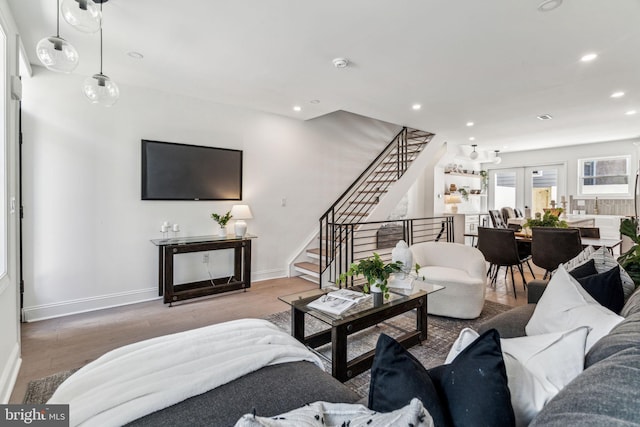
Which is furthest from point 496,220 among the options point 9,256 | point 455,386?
point 9,256

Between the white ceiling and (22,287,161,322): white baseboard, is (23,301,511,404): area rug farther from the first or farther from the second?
the white ceiling

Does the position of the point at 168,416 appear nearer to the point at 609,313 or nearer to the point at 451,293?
the point at 609,313

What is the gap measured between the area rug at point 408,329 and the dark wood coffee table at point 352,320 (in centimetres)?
7

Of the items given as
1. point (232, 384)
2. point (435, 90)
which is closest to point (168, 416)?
point (232, 384)

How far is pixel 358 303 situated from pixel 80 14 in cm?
248

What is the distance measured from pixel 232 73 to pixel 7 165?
2094 millimetres

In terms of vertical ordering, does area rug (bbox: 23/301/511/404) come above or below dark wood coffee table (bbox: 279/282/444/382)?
below

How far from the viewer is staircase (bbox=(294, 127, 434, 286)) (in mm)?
5738

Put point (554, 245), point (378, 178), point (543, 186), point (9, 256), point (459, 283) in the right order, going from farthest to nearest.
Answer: point (543, 186) → point (378, 178) → point (554, 245) → point (459, 283) → point (9, 256)

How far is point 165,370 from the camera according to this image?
1.28m

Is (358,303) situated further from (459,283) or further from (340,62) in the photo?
(340,62)

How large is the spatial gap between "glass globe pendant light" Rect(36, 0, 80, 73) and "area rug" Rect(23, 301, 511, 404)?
6.89 ft

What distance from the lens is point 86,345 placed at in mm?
2785

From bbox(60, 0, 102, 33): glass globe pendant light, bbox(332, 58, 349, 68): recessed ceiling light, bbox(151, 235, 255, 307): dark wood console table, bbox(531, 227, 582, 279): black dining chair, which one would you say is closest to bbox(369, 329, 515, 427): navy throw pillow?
bbox(60, 0, 102, 33): glass globe pendant light
